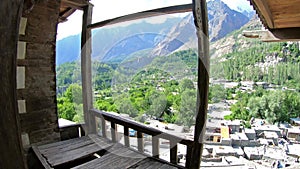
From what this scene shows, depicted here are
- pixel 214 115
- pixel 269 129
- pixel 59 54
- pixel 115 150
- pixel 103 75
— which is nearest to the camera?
pixel 214 115

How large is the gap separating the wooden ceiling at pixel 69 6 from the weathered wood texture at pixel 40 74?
163 millimetres

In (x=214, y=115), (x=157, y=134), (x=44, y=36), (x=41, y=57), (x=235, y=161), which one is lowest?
(x=235, y=161)

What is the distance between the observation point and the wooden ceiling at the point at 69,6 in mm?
2574

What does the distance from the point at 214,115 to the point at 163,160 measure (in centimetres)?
74

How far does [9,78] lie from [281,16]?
2675 mm

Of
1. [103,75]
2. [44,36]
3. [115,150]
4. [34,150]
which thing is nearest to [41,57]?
[44,36]

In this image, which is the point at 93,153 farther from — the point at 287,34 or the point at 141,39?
the point at 287,34

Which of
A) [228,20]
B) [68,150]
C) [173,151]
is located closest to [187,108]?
[173,151]

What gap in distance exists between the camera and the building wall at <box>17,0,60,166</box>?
7.20 ft

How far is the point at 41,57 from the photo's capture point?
236 centimetres

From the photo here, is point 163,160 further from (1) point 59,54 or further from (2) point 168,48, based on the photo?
(1) point 59,54

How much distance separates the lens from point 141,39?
2393 millimetres

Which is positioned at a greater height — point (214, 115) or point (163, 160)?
point (214, 115)

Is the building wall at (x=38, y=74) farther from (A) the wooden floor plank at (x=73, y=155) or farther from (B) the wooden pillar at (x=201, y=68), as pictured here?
(B) the wooden pillar at (x=201, y=68)
